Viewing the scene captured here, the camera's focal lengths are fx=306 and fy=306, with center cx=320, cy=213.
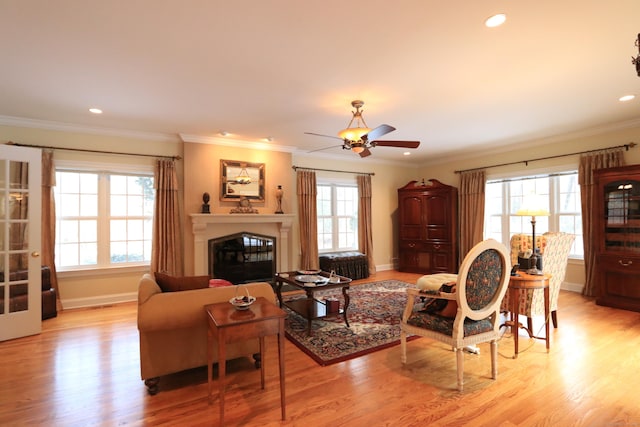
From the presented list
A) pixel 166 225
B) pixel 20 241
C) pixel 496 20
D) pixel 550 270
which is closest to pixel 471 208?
pixel 550 270

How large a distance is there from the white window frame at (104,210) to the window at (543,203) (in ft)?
20.3

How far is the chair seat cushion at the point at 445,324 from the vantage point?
7.90 ft

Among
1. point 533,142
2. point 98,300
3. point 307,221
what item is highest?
point 533,142

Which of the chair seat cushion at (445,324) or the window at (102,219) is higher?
the window at (102,219)

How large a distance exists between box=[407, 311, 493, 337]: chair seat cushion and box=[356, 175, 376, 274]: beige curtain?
13.8ft

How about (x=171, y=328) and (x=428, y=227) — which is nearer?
(x=171, y=328)

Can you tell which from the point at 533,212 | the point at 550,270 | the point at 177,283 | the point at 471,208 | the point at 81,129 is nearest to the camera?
the point at 177,283

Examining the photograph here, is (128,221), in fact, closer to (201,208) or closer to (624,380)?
(201,208)

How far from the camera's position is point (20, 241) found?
350 centimetres

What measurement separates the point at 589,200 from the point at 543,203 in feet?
3.24

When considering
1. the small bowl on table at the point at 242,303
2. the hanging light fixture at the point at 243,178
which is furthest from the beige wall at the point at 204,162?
the small bowl on table at the point at 242,303

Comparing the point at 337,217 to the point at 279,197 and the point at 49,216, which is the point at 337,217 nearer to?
the point at 279,197

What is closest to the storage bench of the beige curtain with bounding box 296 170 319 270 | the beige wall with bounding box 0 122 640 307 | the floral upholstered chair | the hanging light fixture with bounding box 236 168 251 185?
the beige curtain with bounding box 296 170 319 270

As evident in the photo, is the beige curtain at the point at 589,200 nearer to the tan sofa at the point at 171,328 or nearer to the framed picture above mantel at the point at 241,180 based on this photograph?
the framed picture above mantel at the point at 241,180
